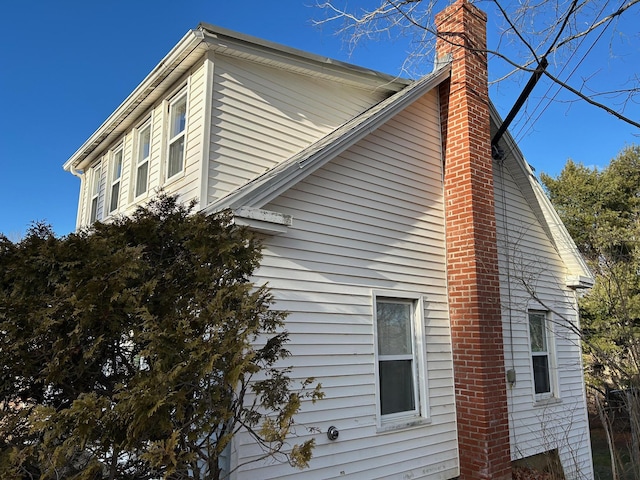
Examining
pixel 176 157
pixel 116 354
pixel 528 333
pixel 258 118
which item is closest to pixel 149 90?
pixel 176 157

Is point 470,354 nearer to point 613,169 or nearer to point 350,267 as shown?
point 350,267

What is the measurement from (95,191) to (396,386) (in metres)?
8.83

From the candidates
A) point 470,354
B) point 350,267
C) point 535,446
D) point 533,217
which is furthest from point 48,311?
point 533,217

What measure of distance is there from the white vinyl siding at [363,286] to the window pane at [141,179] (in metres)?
4.02

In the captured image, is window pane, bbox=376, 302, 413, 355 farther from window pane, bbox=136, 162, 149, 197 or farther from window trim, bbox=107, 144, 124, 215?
window trim, bbox=107, 144, 124, 215

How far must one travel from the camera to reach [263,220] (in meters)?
4.98

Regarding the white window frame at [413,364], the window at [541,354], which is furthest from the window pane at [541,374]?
the white window frame at [413,364]

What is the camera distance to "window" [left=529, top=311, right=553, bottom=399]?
8453mm

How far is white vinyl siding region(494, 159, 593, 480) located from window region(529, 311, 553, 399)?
0.27ft

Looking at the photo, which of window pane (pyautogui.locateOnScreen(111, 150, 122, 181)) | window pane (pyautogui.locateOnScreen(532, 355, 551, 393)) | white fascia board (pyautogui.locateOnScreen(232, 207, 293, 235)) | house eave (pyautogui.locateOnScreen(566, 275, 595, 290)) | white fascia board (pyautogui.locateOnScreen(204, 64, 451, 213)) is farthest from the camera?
window pane (pyautogui.locateOnScreen(111, 150, 122, 181))

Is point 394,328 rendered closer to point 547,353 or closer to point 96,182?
point 547,353

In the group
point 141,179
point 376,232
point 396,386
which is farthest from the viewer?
point 141,179

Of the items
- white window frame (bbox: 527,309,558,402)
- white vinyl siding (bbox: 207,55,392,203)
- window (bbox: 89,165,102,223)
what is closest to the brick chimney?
white window frame (bbox: 527,309,558,402)

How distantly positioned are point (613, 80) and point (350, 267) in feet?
11.3
